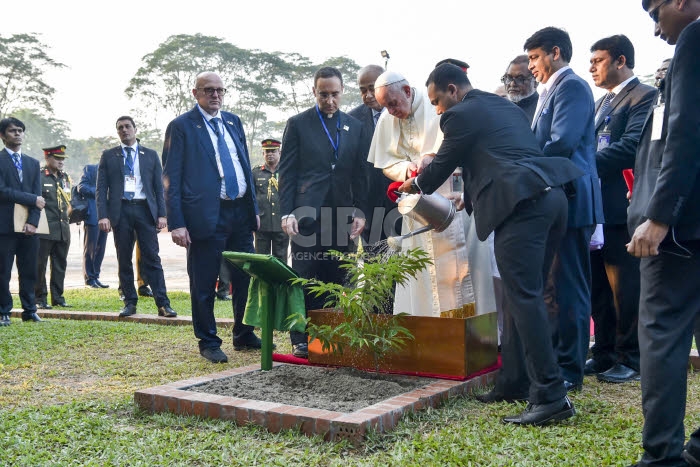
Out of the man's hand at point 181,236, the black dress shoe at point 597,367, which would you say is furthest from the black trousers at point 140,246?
the black dress shoe at point 597,367

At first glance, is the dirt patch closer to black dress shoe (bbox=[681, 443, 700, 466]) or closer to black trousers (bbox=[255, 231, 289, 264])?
black dress shoe (bbox=[681, 443, 700, 466])

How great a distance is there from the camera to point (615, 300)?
4973 mm

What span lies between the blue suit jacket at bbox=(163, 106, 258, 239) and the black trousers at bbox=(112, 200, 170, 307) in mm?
2951

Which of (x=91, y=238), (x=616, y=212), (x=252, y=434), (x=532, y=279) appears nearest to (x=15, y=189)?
(x=91, y=238)

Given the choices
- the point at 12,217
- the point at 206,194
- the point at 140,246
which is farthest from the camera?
the point at 140,246

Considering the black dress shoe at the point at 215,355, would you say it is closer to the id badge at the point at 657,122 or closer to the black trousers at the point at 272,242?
the id badge at the point at 657,122

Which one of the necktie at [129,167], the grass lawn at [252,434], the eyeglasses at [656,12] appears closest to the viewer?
the eyeglasses at [656,12]

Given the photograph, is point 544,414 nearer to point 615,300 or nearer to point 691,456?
point 691,456

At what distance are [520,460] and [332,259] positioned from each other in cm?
279

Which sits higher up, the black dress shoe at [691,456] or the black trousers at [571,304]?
the black trousers at [571,304]

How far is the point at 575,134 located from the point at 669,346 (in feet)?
6.32

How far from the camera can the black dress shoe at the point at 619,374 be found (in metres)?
4.75

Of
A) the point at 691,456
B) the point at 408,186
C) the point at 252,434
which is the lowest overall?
the point at 252,434

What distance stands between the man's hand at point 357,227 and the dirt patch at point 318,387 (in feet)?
4.01
